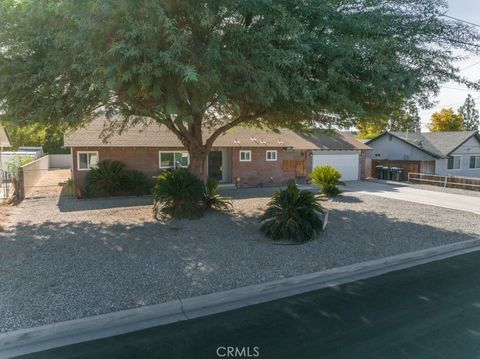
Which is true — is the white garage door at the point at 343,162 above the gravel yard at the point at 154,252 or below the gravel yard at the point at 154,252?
above

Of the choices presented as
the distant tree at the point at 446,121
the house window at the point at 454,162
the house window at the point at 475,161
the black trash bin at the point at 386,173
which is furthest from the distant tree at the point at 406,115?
the distant tree at the point at 446,121

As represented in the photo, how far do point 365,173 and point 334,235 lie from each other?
1972 cm

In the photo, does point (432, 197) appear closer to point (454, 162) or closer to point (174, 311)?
point (454, 162)

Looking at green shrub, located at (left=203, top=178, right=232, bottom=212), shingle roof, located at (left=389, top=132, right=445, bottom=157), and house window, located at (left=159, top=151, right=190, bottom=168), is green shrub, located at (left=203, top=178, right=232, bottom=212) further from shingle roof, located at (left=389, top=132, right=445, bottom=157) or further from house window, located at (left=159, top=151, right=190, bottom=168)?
shingle roof, located at (left=389, top=132, right=445, bottom=157)

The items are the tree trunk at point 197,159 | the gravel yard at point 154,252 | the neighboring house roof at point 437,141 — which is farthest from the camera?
the neighboring house roof at point 437,141

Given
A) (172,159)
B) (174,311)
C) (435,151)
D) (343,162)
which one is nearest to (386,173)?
(343,162)

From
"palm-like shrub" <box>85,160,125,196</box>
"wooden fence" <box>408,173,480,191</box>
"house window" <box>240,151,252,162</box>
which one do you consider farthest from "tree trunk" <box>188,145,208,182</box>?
"wooden fence" <box>408,173,480,191</box>

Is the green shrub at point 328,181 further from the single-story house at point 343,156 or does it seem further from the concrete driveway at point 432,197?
the single-story house at point 343,156

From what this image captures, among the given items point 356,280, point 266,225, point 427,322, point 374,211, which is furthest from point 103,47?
point 374,211

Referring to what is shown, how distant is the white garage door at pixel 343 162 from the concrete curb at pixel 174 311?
1759cm

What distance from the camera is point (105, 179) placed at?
16.7m

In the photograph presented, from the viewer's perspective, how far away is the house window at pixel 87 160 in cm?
1731

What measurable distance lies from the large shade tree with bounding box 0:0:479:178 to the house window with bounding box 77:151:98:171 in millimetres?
8812

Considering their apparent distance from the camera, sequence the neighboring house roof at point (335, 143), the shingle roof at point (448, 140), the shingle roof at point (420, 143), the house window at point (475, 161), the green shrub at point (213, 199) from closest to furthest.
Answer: the green shrub at point (213, 199) → the neighboring house roof at point (335, 143) → the shingle roof at point (420, 143) → the shingle roof at point (448, 140) → the house window at point (475, 161)
